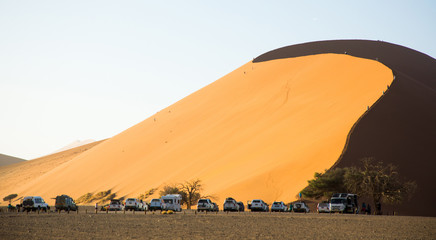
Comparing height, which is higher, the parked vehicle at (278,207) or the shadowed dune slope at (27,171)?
the shadowed dune slope at (27,171)

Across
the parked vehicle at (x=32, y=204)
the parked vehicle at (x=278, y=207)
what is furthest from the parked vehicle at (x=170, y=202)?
the parked vehicle at (x=32, y=204)

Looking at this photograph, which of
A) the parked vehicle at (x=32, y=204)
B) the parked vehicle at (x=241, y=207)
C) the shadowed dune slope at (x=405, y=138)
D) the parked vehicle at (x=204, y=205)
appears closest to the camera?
the parked vehicle at (x=32, y=204)

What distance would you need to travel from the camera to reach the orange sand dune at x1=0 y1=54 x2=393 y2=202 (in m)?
50.2

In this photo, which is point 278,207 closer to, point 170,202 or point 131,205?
point 170,202

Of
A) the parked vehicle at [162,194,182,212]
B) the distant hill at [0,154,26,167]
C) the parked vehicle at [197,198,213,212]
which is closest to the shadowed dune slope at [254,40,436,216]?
the parked vehicle at [197,198,213,212]

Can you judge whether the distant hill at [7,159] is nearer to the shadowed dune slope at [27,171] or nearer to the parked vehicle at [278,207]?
the shadowed dune slope at [27,171]

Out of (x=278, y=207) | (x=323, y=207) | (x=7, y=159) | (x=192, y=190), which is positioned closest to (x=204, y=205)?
(x=278, y=207)

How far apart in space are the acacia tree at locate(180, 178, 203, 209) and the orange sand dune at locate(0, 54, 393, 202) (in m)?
0.90

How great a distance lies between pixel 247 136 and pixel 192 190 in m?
11.6

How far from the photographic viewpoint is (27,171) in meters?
105

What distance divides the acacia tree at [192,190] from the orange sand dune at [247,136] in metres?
0.90

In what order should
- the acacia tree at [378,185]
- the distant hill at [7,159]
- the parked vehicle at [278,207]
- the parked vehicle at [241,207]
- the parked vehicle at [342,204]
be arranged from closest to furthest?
the parked vehicle at [342,204], the parked vehicle at [278,207], the acacia tree at [378,185], the parked vehicle at [241,207], the distant hill at [7,159]

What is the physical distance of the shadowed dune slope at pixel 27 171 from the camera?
93456 mm

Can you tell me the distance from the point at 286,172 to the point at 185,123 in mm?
30388
